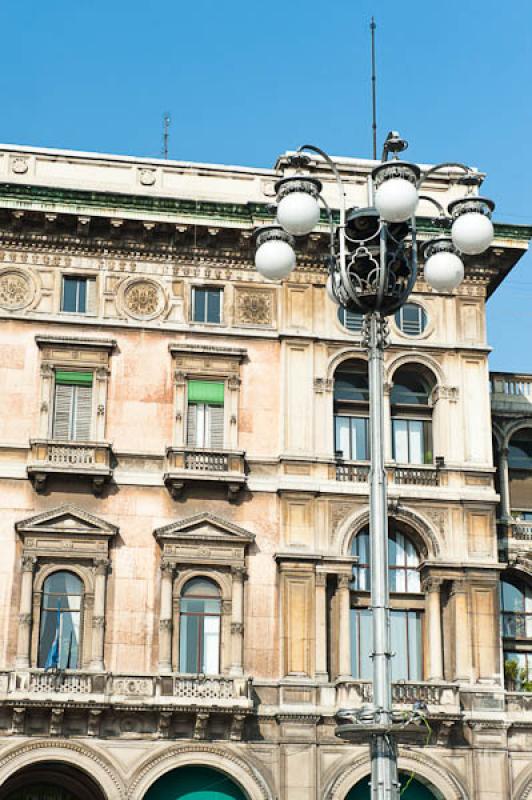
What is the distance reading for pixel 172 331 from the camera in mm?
35406

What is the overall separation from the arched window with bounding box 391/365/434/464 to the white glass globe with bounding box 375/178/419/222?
19048mm

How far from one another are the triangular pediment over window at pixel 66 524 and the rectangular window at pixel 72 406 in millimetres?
1803

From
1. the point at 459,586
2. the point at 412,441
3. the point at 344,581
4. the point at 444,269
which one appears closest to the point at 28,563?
the point at 344,581

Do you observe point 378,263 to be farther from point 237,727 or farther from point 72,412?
point 72,412

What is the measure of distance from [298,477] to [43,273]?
7841 mm

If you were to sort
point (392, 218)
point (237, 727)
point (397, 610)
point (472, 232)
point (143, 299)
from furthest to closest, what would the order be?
1. point (143, 299)
2. point (397, 610)
3. point (237, 727)
4. point (472, 232)
5. point (392, 218)

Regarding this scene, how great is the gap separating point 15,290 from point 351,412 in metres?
8.61

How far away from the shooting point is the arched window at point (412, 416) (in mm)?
35969

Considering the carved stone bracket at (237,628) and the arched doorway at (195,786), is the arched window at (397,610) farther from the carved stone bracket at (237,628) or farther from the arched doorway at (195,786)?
the arched doorway at (195,786)

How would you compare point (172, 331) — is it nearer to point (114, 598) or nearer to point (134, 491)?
point (134, 491)

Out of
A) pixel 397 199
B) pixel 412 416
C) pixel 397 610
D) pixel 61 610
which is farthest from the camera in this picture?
pixel 412 416

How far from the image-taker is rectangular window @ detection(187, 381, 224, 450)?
3488cm

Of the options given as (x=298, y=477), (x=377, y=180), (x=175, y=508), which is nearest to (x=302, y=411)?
(x=298, y=477)

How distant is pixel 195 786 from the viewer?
106ft
